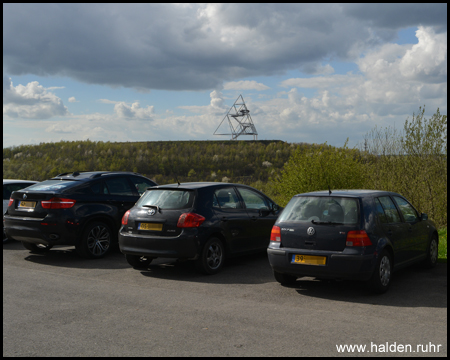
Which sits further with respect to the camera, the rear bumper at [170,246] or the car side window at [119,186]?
the car side window at [119,186]

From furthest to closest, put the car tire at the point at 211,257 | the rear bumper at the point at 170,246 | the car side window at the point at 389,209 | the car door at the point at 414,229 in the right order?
the car tire at the point at 211,257 < the rear bumper at the point at 170,246 < the car door at the point at 414,229 < the car side window at the point at 389,209

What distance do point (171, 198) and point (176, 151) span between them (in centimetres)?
6494

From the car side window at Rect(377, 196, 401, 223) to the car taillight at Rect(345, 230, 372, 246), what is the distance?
0.82 metres

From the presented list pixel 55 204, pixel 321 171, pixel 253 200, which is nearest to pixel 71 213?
pixel 55 204

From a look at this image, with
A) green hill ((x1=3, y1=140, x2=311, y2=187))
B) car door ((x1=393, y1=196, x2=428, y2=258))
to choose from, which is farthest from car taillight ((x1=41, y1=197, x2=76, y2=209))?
green hill ((x1=3, y1=140, x2=311, y2=187))

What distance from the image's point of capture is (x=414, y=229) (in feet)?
27.0

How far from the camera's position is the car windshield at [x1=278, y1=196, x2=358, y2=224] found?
711 centimetres

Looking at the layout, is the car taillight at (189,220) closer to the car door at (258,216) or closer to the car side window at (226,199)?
the car side window at (226,199)

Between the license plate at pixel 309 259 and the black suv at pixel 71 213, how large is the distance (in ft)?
16.7

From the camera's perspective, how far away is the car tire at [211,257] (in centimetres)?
856

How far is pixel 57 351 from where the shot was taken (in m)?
4.67

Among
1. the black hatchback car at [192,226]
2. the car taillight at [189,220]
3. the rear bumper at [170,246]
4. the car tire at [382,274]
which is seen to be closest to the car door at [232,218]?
the black hatchback car at [192,226]

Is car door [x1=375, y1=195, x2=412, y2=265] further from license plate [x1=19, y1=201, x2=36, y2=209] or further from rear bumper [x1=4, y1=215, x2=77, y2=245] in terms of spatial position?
license plate [x1=19, y1=201, x2=36, y2=209]

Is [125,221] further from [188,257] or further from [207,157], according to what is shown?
[207,157]
